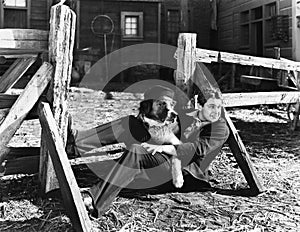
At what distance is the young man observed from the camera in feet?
11.7

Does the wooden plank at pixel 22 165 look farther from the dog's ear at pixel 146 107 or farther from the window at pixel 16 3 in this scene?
the window at pixel 16 3

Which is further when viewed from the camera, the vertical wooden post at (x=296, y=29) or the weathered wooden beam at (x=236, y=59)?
the vertical wooden post at (x=296, y=29)

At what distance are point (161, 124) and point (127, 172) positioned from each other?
2.08 feet

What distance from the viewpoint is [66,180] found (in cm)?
325

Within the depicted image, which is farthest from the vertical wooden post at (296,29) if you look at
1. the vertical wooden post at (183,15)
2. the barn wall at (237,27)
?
the vertical wooden post at (183,15)

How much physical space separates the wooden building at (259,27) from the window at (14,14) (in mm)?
7122

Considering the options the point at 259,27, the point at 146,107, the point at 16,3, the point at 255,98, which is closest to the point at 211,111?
the point at 146,107

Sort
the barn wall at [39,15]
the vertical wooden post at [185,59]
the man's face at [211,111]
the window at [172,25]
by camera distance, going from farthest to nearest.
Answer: the window at [172,25]
the barn wall at [39,15]
the vertical wooden post at [185,59]
the man's face at [211,111]

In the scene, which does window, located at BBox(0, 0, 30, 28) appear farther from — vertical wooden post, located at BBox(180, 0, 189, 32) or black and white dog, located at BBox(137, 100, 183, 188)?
black and white dog, located at BBox(137, 100, 183, 188)

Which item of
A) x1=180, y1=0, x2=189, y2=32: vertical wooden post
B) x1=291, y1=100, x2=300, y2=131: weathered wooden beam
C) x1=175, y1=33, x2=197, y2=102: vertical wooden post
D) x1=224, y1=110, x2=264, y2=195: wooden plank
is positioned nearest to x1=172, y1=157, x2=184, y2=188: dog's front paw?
x1=224, y1=110, x2=264, y2=195: wooden plank

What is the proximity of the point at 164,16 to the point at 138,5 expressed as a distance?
1.51 meters

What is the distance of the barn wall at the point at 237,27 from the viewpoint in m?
11.4

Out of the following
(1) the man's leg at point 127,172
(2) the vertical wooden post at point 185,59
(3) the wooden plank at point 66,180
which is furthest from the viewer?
(2) the vertical wooden post at point 185,59

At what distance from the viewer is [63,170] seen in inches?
128
